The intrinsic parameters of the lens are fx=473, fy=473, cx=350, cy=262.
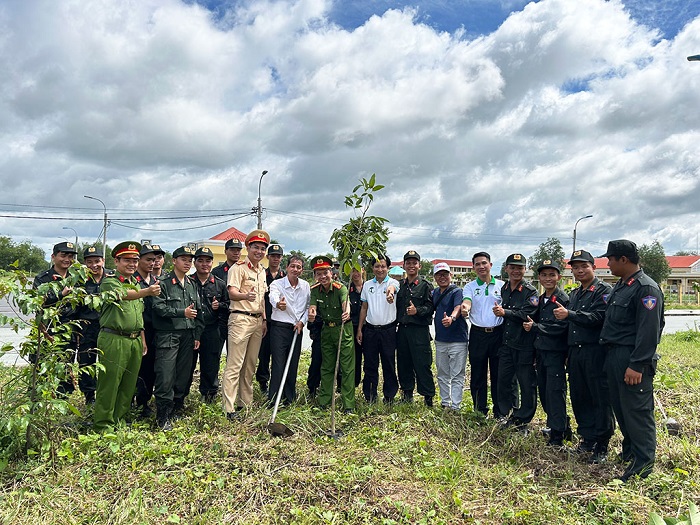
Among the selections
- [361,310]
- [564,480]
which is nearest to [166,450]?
[361,310]

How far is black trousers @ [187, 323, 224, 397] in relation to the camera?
577cm

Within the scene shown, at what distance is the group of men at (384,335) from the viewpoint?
425 cm

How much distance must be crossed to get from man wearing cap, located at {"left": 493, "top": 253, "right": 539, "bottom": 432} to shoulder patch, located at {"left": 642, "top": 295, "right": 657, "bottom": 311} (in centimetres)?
127

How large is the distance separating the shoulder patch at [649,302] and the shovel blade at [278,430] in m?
3.41

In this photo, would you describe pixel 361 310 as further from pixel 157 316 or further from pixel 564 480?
pixel 564 480

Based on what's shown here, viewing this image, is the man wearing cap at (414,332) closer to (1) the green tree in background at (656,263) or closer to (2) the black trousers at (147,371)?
(2) the black trousers at (147,371)

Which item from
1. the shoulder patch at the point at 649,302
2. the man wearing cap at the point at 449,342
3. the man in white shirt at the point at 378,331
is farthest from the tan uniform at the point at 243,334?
the shoulder patch at the point at 649,302

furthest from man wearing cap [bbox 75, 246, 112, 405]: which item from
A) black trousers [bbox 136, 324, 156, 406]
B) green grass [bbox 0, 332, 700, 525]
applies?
green grass [bbox 0, 332, 700, 525]

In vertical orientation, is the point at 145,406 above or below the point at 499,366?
below

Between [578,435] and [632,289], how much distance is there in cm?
184

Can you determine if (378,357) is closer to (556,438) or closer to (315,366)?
(315,366)

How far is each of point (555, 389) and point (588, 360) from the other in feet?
1.65

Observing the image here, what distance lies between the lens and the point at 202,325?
5.59m

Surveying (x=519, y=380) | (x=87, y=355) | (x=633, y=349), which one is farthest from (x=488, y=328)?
(x=87, y=355)
